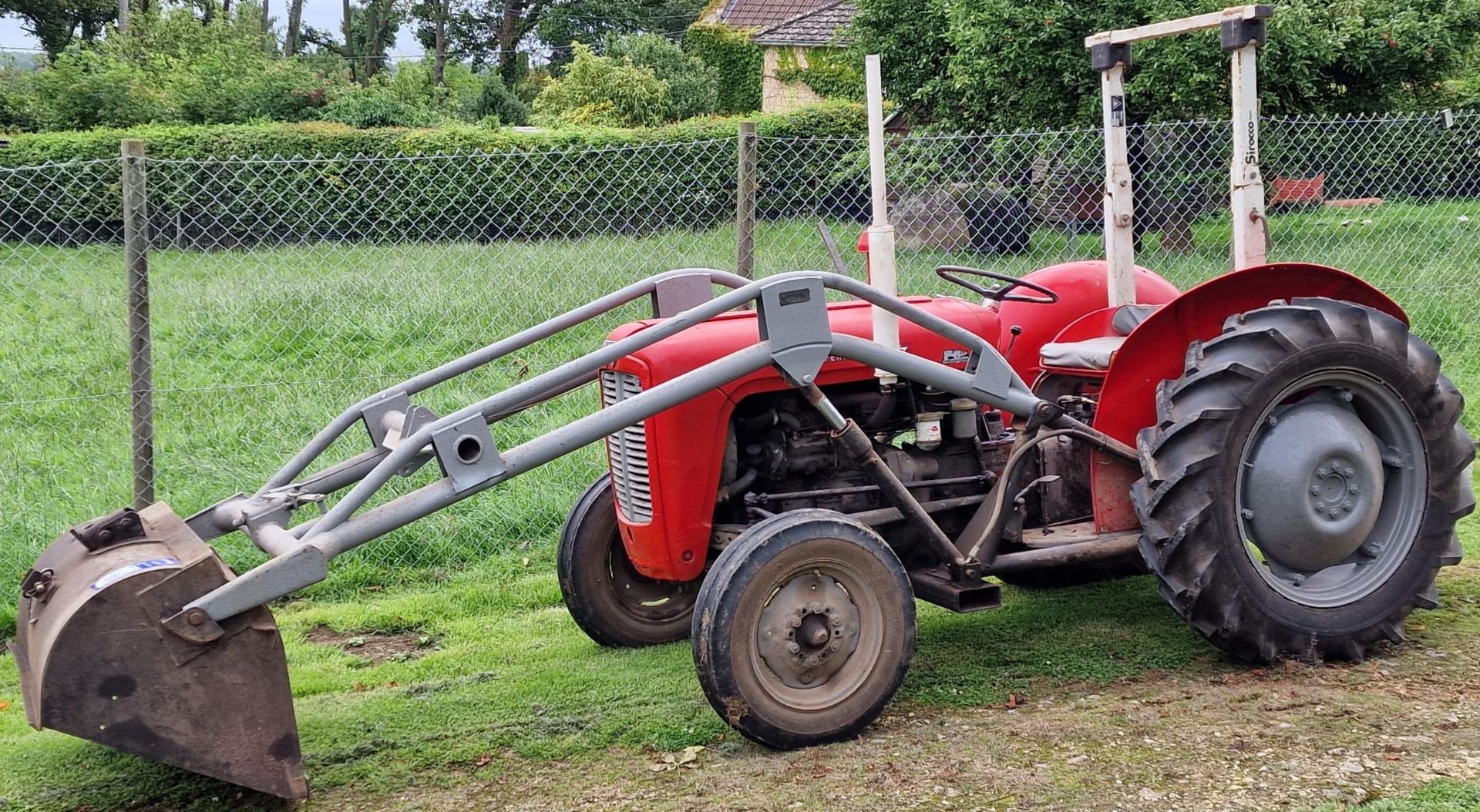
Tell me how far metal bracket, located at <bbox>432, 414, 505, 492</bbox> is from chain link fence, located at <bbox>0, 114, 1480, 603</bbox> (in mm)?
2554

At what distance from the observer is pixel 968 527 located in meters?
4.13

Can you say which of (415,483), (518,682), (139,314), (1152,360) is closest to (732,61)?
(415,483)

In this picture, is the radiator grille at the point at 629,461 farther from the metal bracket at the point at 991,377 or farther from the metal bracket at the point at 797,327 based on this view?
the metal bracket at the point at 991,377

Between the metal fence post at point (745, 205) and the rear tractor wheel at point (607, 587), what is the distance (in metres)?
1.92

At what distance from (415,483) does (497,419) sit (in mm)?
2739

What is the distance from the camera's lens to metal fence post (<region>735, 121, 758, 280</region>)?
612 cm

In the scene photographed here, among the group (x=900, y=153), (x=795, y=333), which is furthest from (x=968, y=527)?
Answer: (x=900, y=153)

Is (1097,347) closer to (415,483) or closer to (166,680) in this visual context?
(166,680)

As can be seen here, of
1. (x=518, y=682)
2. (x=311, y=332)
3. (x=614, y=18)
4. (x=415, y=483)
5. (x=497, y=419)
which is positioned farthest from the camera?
(x=614, y=18)

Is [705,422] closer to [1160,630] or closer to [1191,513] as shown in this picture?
[1191,513]

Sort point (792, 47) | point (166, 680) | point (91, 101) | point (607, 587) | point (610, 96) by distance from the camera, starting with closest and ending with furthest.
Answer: point (166, 680) → point (607, 587) → point (91, 101) → point (610, 96) → point (792, 47)

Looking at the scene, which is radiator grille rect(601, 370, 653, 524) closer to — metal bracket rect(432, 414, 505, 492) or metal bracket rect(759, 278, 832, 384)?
metal bracket rect(759, 278, 832, 384)

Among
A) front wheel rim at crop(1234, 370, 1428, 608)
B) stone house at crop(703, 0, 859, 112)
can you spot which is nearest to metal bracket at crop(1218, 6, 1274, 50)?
front wheel rim at crop(1234, 370, 1428, 608)

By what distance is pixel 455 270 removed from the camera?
320 inches
